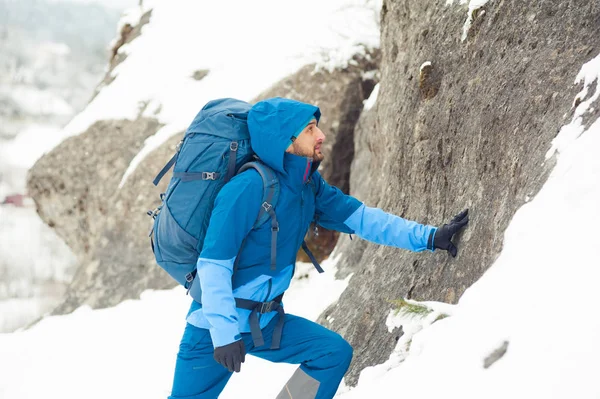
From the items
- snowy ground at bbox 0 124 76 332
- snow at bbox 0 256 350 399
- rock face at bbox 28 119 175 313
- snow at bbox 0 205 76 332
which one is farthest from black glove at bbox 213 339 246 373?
snow at bbox 0 205 76 332

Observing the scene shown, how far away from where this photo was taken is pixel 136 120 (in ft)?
40.3

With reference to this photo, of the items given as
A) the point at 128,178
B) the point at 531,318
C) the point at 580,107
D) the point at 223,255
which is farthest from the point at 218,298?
the point at 128,178

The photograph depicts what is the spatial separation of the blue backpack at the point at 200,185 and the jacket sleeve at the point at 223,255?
16 cm

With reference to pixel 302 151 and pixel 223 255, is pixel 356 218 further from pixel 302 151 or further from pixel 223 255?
pixel 223 255

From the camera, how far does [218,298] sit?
3637 millimetres

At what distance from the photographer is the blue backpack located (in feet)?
12.6

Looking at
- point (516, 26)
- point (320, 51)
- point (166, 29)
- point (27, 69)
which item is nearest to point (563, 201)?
point (516, 26)

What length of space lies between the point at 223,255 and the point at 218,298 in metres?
0.25

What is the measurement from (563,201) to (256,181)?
1679mm

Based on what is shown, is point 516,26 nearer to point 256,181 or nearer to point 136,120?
point 256,181

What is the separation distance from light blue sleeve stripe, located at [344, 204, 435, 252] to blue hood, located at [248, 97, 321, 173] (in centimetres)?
82

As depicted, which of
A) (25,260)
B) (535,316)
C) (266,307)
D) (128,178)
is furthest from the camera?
(25,260)

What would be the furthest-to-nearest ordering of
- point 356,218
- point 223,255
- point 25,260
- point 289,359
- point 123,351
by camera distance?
point 25,260
point 123,351
point 356,218
point 289,359
point 223,255

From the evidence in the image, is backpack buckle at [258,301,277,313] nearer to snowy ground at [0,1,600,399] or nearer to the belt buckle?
the belt buckle
